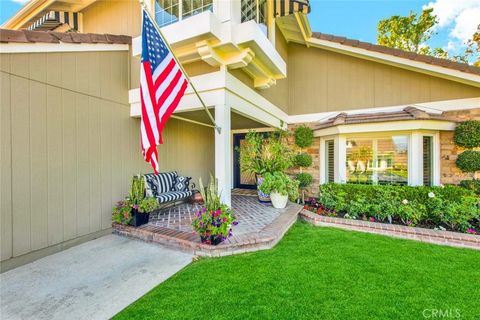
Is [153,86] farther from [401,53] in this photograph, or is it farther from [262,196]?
[401,53]

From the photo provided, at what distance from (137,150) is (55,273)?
3335 millimetres

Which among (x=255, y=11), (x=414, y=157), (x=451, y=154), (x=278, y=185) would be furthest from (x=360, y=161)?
(x=255, y=11)

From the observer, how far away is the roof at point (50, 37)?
373 cm

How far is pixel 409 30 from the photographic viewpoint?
14.5 metres

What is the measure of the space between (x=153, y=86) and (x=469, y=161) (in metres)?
9.06

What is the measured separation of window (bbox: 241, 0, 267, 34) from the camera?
5.74m

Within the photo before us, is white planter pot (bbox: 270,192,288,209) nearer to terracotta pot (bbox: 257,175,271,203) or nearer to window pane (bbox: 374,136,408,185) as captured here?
terracotta pot (bbox: 257,175,271,203)

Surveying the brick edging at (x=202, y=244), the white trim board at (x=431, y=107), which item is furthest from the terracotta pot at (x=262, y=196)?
the white trim board at (x=431, y=107)

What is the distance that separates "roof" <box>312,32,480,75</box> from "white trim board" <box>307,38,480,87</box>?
9 cm

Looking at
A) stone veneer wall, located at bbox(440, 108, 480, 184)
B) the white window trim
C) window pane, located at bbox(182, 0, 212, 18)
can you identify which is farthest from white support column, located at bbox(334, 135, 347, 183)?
window pane, located at bbox(182, 0, 212, 18)

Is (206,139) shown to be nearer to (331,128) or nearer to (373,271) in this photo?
(331,128)

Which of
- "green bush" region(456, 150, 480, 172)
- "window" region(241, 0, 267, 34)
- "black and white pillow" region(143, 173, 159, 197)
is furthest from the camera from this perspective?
"green bush" region(456, 150, 480, 172)

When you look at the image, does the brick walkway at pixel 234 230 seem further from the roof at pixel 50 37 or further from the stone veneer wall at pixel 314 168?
the roof at pixel 50 37

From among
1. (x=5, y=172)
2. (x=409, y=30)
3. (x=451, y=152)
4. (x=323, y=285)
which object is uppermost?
(x=409, y=30)
